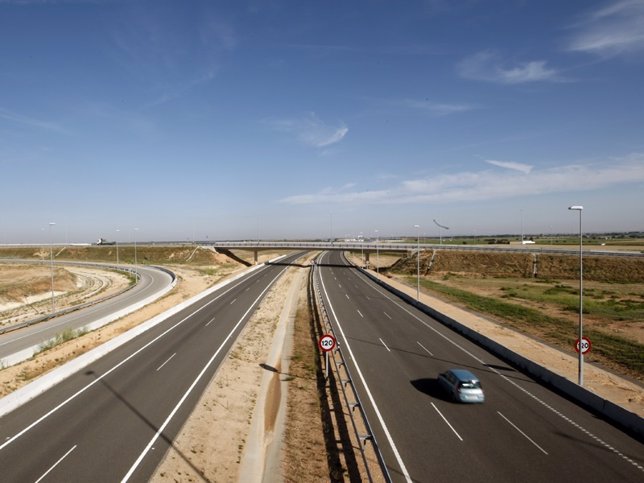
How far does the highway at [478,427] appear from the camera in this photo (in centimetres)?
1350

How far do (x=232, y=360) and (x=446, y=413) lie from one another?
46.9 feet

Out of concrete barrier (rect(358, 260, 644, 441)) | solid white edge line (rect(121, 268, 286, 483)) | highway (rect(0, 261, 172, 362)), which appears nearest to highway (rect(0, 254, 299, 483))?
solid white edge line (rect(121, 268, 286, 483))

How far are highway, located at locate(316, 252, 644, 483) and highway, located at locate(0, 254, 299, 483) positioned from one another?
867 cm

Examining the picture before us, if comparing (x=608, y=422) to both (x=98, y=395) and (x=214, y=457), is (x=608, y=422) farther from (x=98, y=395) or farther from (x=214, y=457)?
(x=98, y=395)

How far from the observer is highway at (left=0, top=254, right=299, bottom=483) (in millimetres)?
13867

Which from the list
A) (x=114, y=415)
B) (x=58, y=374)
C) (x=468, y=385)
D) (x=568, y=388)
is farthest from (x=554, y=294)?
(x=58, y=374)

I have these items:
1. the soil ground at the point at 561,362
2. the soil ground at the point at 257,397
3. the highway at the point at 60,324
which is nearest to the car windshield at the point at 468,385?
the soil ground at the point at 257,397

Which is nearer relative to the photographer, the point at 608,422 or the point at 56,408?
the point at 608,422

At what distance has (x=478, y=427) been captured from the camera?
54.2ft

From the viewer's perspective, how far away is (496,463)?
13.9m

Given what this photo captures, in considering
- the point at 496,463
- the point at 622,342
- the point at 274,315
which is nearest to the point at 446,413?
the point at 496,463

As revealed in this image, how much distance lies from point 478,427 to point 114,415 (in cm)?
1550

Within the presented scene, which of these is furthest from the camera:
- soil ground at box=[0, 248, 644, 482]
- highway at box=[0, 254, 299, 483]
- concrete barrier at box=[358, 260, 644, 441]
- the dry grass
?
concrete barrier at box=[358, 260, 644, 441]

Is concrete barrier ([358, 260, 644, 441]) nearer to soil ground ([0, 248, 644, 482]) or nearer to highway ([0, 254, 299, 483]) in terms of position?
soil ground ([0, 248, 644, 482])
